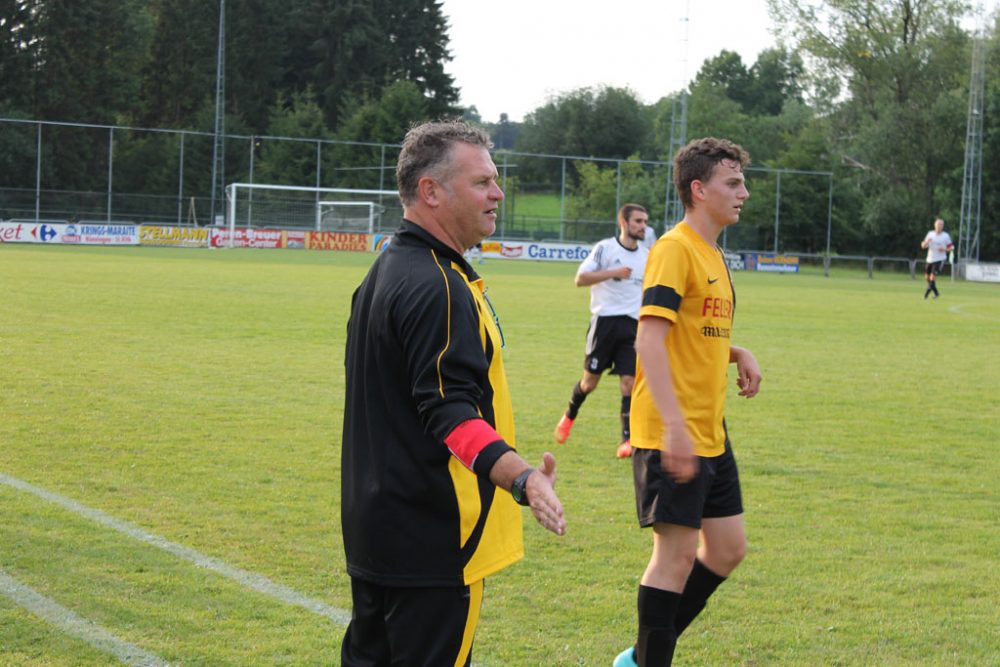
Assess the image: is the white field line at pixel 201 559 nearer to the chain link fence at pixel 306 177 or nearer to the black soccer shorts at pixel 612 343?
the black soccer shorts at pixel 612 343

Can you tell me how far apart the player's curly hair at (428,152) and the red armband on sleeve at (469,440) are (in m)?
0.63

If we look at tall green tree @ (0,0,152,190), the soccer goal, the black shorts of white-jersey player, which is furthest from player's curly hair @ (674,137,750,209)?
tall green tree @ (0,0,152,190)

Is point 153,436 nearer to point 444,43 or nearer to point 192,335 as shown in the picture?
point 192,335

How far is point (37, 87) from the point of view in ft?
200

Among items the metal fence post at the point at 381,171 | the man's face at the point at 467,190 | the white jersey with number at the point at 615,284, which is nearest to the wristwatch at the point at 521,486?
the man's face at the point at 467,190

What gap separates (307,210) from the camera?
48844 mm

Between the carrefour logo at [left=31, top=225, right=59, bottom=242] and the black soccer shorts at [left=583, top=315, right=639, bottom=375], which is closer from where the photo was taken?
the black soccer shorts at [left=583, top=315, right=639, bottom=375]

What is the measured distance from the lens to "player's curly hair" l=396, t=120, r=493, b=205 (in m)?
3.04

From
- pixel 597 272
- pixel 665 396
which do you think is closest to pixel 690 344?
pixel 665 396

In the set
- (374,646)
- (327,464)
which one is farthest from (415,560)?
(327,464)

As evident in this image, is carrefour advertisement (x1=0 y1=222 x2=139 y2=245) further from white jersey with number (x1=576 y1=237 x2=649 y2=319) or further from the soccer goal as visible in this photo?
white jersey with number (x1=576 y1=237 x2=649 y2=319)

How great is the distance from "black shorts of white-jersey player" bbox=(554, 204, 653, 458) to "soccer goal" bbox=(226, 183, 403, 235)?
38199 millimetres

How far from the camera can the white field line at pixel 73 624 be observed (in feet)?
14.7

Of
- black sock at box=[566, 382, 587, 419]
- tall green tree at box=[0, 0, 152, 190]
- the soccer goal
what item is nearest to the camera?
black sock at box=[566, 382, 587, 419]
